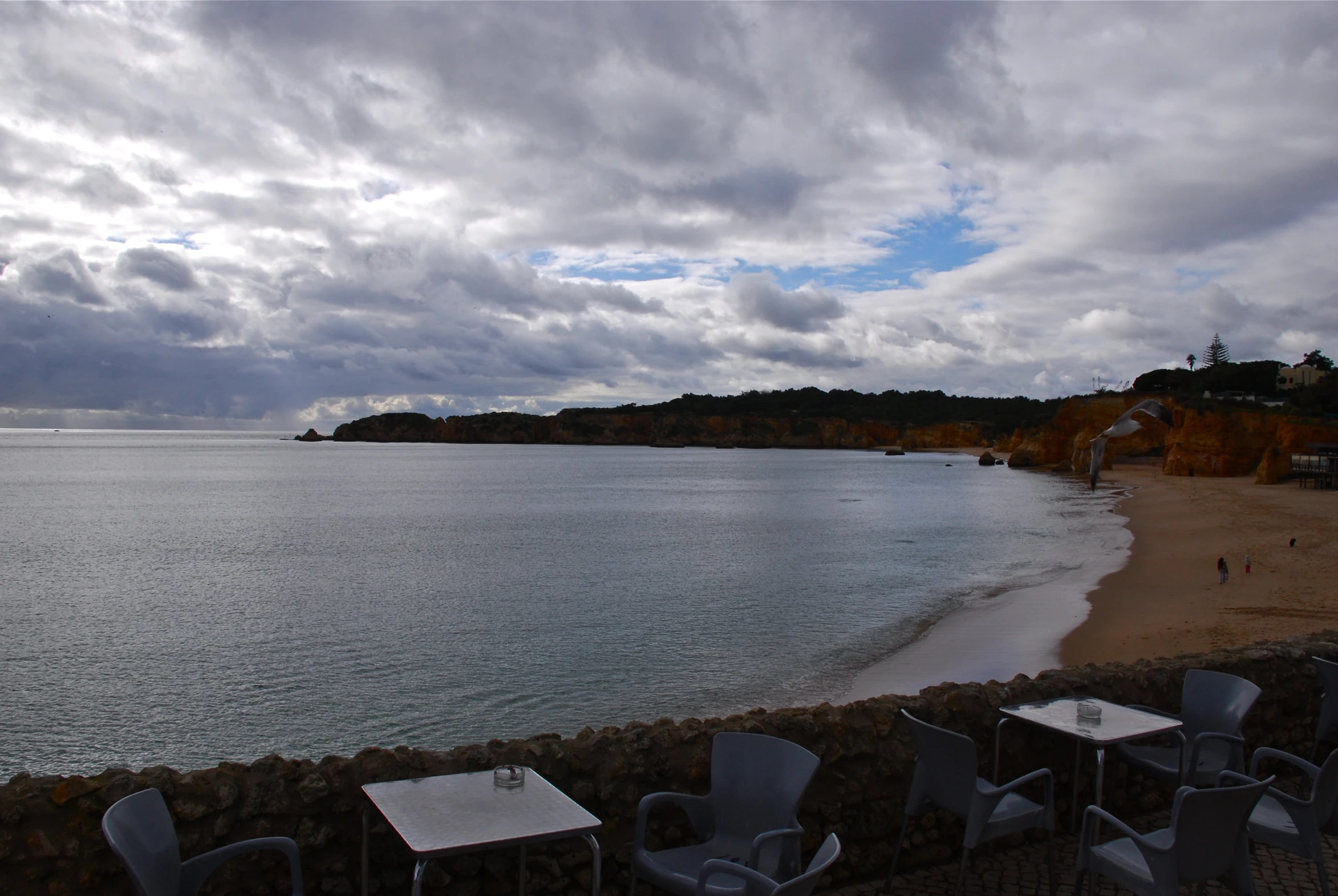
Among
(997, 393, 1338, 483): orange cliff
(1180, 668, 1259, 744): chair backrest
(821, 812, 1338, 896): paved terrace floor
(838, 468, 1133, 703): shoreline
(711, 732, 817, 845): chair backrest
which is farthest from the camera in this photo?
(997, 393, 1338, 483): orange cliff

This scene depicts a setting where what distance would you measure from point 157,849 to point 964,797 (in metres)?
3.30

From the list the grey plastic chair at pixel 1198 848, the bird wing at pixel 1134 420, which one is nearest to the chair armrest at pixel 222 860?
the grey plastic chair at pixel 1198 848

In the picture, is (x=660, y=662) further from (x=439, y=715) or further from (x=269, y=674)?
(x=269, y=674)

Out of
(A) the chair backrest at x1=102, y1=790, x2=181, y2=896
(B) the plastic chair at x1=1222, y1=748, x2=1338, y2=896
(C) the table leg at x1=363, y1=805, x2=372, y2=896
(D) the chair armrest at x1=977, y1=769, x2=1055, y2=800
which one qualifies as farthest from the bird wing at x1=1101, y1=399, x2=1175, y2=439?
(A) the chair backrest at x1=102, y1=790, x2=181, y2=896

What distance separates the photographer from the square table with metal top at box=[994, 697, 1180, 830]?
4262 millimetres

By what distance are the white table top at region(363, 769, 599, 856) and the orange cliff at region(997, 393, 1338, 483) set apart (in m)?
51.9

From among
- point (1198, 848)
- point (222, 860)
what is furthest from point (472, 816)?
point (1198, 848)

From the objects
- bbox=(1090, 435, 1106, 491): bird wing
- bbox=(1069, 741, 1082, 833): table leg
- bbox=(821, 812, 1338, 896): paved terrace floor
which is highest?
bbox=(1090, 435, 1106, 491): bird wing

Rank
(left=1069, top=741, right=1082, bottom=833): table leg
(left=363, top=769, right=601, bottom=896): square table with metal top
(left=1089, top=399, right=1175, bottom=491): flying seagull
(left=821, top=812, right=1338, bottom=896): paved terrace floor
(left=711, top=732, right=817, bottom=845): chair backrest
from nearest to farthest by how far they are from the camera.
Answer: (left=363, top=769, right=601, bottom=896): square table with metal top < (left=711, top=732, right=817, bottom=845): chair backrest < (left=821, top=812, right=1338, bottom=896): paved terrace floor < (left=1069, top=741, right=1082, bottom=833): table leg < (left=1089, top=399, right=1175, bottom=491): flying seagull

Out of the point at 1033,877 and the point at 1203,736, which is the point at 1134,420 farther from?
the point at 1033,877

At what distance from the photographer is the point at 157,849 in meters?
2.96

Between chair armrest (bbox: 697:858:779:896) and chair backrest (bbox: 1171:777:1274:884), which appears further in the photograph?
chair backrest (bbox: 1171:777:1274:884)

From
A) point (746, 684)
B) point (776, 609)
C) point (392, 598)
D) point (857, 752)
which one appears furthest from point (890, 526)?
point (857, 752)

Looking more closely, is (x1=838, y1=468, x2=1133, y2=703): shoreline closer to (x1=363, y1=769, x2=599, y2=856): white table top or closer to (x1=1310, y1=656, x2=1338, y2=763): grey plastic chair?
(x1=1310, y1=656, x2=1338, y2=763): grey plastic chair
